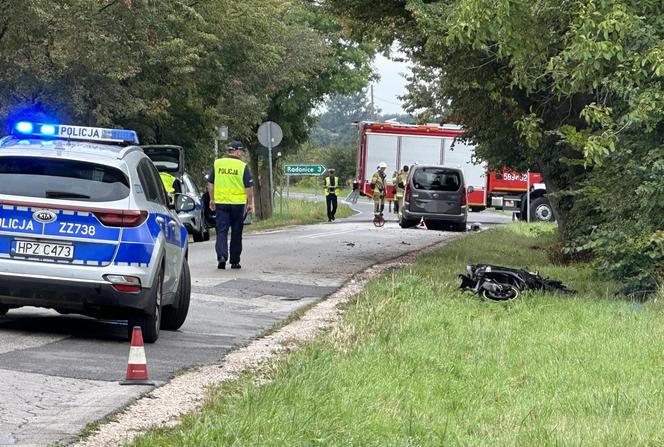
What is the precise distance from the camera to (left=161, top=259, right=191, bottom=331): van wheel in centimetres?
1190

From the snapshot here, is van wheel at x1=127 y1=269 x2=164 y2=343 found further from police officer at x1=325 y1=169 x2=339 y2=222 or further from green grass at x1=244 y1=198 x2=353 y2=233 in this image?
police officer at x1=325 y1=169 x2=339 y2=222

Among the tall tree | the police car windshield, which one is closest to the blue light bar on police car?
the police car windshield

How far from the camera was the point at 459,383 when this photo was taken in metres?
8.80

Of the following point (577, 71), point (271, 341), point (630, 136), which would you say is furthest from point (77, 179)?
point (630, 136)

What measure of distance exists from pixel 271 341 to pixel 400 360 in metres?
2.14

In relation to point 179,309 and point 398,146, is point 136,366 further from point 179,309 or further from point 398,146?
point 398,146

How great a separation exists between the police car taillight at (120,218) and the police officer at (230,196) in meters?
7.84

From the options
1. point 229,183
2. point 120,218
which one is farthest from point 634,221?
point 120,218

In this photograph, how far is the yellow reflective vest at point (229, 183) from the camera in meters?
18.4

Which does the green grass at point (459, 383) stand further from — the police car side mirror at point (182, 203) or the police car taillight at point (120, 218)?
the police car side mirror at point (182, 203)

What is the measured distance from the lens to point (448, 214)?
35.7m

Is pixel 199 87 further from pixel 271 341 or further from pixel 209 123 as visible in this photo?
pixel 271 341

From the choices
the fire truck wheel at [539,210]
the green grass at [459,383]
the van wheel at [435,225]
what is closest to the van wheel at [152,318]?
the green grass at [459,383]

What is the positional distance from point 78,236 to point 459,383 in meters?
3.29
